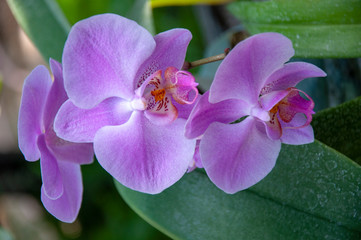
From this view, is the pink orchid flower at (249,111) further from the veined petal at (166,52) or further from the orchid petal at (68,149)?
the orchid petal at (68,149)

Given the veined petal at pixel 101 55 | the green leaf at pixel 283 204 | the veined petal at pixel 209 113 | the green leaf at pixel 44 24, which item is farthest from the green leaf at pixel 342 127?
the green leaf at pixel 44 24

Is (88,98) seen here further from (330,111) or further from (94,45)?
(330,111)

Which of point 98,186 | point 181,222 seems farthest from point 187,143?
point 98,186

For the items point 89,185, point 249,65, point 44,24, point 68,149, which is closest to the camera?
point 249,65

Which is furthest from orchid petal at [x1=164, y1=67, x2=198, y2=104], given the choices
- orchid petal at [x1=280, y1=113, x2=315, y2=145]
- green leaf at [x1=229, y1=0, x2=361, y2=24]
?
green leaf at [x1=229, y1=0, x2=361, y2=24]

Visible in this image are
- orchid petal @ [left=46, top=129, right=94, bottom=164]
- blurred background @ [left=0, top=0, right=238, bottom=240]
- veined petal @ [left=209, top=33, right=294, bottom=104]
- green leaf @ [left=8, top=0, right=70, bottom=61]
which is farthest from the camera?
blurred background @ [left=0, top=0, right=238, bottom=240]

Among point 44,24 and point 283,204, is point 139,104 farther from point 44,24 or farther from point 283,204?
point 44,24

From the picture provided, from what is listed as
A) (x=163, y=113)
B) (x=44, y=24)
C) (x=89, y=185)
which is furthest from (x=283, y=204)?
(x=89, y=185)

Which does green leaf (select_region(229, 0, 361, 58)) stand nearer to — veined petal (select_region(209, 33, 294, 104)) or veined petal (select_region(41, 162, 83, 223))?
veined petal (select_region(209, 33, 294, 104))

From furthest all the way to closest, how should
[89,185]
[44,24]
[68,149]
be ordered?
[89,185], [44,24], [68,149]
